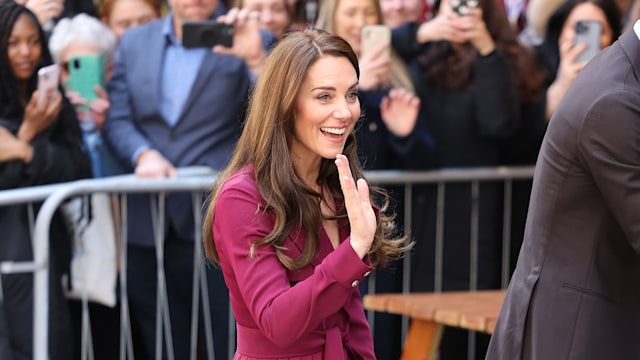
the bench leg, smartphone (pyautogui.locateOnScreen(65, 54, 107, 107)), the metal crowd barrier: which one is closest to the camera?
the metal crowd barrier

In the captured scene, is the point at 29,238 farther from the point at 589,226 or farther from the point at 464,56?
the point at 589,226

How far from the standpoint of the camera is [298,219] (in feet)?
9.11

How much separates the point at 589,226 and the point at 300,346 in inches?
32.0

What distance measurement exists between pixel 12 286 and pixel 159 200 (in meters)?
0.74

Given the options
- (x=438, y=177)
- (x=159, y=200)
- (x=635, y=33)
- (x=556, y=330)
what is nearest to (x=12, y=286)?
(x=159, y=200)

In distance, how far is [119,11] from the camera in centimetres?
527

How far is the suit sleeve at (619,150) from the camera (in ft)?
9.19

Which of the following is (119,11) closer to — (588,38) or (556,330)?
(588,38)

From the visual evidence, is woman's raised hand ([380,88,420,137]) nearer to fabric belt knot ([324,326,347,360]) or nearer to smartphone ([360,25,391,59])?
smartphone ([360,25,391,59])

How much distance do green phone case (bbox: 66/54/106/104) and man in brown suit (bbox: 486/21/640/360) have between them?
243 cm

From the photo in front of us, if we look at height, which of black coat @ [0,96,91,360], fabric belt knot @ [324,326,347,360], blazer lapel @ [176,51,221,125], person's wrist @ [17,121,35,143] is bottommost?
black coat @ [0,96,91,360]

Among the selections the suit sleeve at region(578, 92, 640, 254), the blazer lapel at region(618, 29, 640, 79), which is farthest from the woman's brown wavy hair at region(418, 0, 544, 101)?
the suit sleeve at region(578, 92, 640, 254)

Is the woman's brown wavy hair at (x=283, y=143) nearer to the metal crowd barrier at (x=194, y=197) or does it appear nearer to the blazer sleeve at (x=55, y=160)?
the metal crowd barrier at (x=194, y=197)

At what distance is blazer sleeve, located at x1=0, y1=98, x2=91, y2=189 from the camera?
15.0 feet
